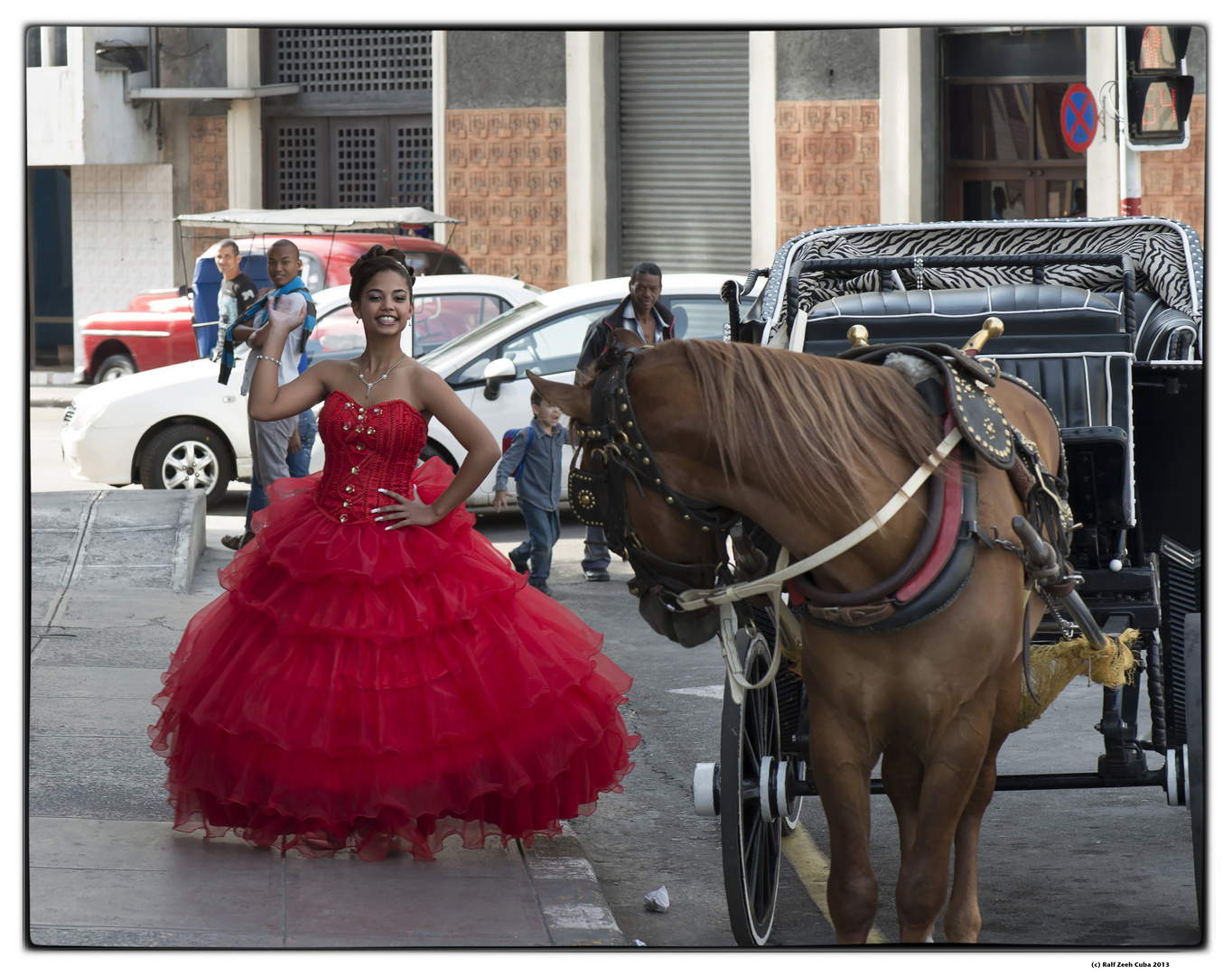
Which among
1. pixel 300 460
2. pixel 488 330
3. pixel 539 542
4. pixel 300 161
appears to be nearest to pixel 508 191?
pixel 300 161

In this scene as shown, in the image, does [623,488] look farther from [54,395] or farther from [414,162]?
[414,162]

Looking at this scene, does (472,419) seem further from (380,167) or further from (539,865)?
(380,167)

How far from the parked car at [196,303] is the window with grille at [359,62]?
3899 millimetres

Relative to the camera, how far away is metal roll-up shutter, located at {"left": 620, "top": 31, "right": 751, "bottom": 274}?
16.7 metres

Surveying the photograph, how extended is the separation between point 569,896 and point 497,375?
6354mm

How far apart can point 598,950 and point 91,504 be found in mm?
6530

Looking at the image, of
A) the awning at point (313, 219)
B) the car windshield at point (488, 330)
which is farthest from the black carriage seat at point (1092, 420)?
the awning at point (313, 219)

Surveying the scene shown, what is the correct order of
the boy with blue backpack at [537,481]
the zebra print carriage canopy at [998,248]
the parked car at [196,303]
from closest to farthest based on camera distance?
the zebra print carriage canopy at [998,248], the boy with blue backpack at [537,481], the parked car at [196,303]

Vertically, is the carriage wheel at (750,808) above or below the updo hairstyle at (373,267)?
below

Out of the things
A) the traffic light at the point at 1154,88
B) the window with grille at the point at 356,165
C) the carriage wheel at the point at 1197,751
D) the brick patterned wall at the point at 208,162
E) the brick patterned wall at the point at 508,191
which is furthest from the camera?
the brick patterned wall at the point at 208,162

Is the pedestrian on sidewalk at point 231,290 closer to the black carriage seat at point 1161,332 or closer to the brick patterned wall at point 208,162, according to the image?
the brick patterned wall at point 208,162

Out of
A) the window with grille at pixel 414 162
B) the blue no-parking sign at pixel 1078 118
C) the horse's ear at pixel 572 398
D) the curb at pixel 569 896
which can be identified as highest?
the window with grille at pixel 414 162

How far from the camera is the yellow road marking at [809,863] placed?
4.68m

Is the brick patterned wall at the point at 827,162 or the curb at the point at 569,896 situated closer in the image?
the curb at the point at 569,896
